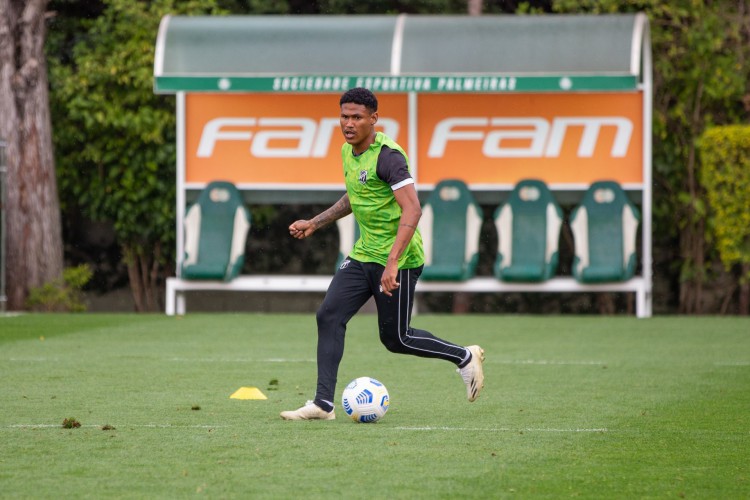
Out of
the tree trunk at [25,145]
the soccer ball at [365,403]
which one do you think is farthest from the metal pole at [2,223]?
the soccer ball at [365,403]

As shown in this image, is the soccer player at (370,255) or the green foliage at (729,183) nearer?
the soccer player at (370,255)

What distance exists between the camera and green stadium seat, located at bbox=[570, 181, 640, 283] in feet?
56.7

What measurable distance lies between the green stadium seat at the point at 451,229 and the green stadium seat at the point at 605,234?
1261 millimetres

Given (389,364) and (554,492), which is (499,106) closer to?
(389,364)

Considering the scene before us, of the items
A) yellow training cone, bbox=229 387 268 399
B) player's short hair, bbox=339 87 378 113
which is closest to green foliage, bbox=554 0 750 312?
yellow training cone, bbox=229 387 268 399

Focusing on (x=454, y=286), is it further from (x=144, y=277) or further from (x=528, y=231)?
(x=144, y=277)

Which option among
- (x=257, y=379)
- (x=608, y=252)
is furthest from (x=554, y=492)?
(x=608, y=252)

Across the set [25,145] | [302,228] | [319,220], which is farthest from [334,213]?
[25,145]

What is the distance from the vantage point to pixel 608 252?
1744 centimetres

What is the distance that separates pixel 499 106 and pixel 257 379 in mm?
8915

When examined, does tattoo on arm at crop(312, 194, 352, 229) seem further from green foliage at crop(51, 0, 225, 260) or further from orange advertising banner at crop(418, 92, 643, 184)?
green foliage at crop(51, 0, 225, 260)

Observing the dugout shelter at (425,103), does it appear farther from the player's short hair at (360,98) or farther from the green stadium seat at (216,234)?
the player's short hair at (360,98)

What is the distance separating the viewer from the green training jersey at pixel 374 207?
794 cm

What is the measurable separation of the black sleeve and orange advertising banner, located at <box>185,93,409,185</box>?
1054cm
